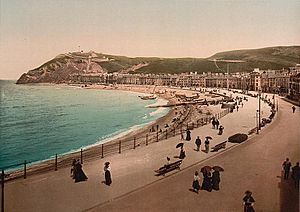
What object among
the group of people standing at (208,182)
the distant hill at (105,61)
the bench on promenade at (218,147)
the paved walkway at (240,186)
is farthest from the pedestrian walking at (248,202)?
the distant hill at (105,61)

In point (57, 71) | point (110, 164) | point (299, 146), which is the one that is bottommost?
point (110, 164)

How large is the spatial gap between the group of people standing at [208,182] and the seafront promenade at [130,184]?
0.11 meters

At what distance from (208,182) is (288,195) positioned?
3.19ft

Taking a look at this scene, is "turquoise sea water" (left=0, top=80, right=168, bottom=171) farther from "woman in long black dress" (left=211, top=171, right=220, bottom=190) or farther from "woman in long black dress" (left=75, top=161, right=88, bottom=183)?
"woman in long black dress" (left=211, top=171, right=220, bottom=190)

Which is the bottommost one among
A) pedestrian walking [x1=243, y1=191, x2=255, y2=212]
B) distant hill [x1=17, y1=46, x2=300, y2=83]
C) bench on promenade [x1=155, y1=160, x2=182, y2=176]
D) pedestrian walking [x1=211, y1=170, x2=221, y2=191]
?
pedestrian walking [x1=243, y1=191, x2=255, y2=212]

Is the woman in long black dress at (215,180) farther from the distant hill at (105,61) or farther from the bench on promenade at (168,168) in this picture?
the distant hill at (105,61)

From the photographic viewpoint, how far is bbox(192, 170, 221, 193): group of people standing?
175 inches

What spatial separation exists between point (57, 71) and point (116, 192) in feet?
7.19

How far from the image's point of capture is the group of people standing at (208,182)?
14.5 ft

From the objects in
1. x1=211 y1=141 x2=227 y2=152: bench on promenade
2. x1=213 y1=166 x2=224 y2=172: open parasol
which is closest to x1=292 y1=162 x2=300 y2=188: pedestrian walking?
x1=213 y1=166 x2=224 y2=172: open parasol

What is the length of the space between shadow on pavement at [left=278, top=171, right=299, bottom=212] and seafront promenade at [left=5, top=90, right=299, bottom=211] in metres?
0.24

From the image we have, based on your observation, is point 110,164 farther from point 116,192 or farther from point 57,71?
point 57,71

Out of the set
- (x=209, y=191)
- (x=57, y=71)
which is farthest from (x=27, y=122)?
(x=209, y=191)

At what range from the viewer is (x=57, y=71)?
5367 millimetres
